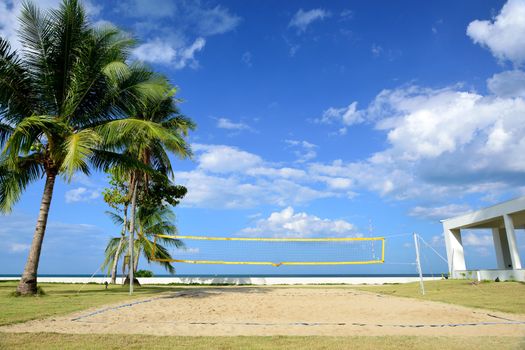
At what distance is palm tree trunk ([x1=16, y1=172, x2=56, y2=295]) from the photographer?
9.12m

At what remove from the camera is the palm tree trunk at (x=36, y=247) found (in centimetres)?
912

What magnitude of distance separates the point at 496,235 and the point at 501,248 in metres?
0.74

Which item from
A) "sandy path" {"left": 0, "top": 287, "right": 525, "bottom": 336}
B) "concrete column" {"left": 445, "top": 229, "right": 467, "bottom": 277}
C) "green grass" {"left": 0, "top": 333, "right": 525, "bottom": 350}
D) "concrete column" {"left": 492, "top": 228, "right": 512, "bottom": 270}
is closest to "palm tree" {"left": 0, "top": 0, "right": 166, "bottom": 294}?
"sandy path" {"left": 0, "top": 287, "right": 525, "bottom": 336}

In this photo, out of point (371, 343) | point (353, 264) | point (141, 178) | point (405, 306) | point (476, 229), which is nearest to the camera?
point (371, 343)

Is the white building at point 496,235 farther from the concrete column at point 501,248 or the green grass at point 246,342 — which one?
the green grass at point 246,342

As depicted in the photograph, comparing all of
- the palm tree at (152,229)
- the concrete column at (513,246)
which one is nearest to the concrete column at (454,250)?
the concrete column at (513,246)

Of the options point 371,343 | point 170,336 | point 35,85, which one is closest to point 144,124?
point 35,85

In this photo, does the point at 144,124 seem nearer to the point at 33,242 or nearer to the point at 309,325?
the point at 33,242

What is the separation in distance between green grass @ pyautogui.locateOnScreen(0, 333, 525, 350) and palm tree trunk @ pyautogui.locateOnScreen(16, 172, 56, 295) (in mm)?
5553

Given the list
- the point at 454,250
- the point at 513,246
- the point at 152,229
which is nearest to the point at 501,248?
the point at 454,250

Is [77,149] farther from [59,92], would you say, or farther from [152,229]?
[152,229]

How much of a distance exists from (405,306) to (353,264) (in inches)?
231

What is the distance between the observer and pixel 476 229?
22.0 metres

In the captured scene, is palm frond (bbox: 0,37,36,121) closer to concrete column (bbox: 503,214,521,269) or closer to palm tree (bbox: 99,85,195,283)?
palm tree (bbox: 99,85,195,283)
